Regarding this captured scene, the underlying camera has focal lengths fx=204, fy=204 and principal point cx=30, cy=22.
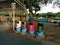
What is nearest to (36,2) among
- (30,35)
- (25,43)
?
(30,35)

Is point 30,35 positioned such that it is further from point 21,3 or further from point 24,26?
point 21,3

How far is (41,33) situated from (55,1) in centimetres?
1091

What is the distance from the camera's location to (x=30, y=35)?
15.0 metres

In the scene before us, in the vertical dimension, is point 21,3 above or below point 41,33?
above

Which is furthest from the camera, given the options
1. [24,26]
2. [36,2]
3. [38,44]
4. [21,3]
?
[36,2]

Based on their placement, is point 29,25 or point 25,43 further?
point 29,25

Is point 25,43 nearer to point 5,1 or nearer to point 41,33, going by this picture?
point 41,33

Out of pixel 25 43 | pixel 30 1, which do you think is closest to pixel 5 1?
pixel 30 1

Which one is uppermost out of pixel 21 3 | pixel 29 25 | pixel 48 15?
pixel 21 3

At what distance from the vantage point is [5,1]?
24.6 meters

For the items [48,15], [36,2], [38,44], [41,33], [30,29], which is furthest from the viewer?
[48,15]

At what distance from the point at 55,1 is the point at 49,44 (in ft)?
44.6

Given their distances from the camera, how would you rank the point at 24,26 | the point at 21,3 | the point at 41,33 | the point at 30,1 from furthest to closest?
1. the point at 30,1
2. the point at 21,3
3. the point at 24,26
4. the point at 41,33

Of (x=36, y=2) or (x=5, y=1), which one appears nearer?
(x=5, y=1)
